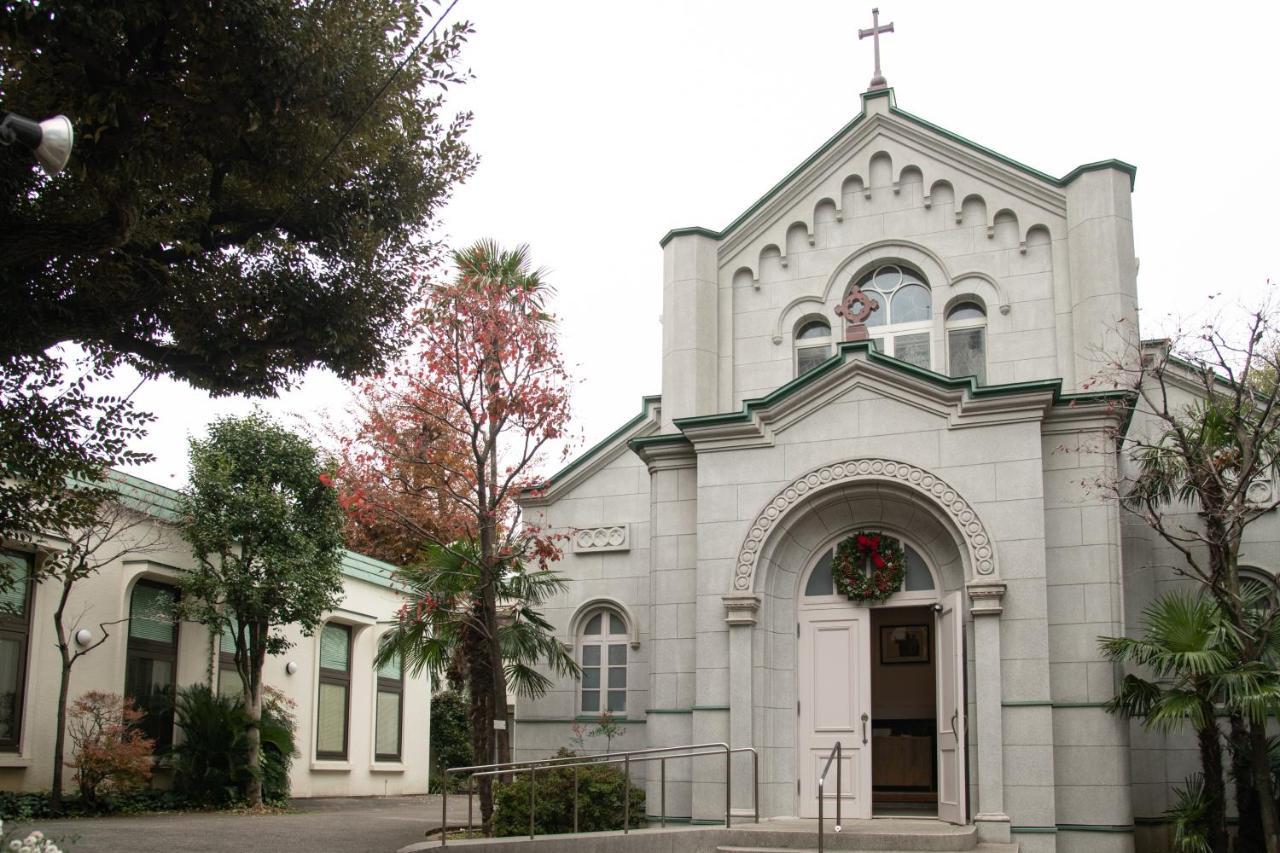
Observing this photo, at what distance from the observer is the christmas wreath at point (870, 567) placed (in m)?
15.6

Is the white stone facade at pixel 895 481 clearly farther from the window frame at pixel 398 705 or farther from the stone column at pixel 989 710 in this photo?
the window frame at pixel 398 705

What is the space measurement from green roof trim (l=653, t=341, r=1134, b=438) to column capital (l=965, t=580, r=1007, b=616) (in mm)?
2183

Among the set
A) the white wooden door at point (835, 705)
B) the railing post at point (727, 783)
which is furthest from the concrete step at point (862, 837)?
the white wooden door at point (835, 705)

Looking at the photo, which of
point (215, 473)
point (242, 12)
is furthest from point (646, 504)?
point (242, 12)

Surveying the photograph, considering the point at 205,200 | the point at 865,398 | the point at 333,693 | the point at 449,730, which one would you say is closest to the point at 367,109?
the point at 205,200

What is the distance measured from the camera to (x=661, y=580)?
16.9m

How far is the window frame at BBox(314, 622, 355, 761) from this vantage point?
26.2 metres

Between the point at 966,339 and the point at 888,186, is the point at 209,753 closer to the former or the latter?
the point at 966,339

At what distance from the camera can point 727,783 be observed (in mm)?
14203

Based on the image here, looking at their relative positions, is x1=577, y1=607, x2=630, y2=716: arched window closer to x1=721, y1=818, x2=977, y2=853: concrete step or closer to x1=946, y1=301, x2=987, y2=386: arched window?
x1=721, y1=818, x2=977, y2=853: concrete step

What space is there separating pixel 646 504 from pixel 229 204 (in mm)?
8617

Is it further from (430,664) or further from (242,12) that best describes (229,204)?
(430,664)

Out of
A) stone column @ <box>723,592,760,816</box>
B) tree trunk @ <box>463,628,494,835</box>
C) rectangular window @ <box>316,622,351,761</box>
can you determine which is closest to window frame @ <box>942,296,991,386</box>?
stone column @ <box>723,592,760,816</box>

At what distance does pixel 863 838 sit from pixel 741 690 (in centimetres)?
280
